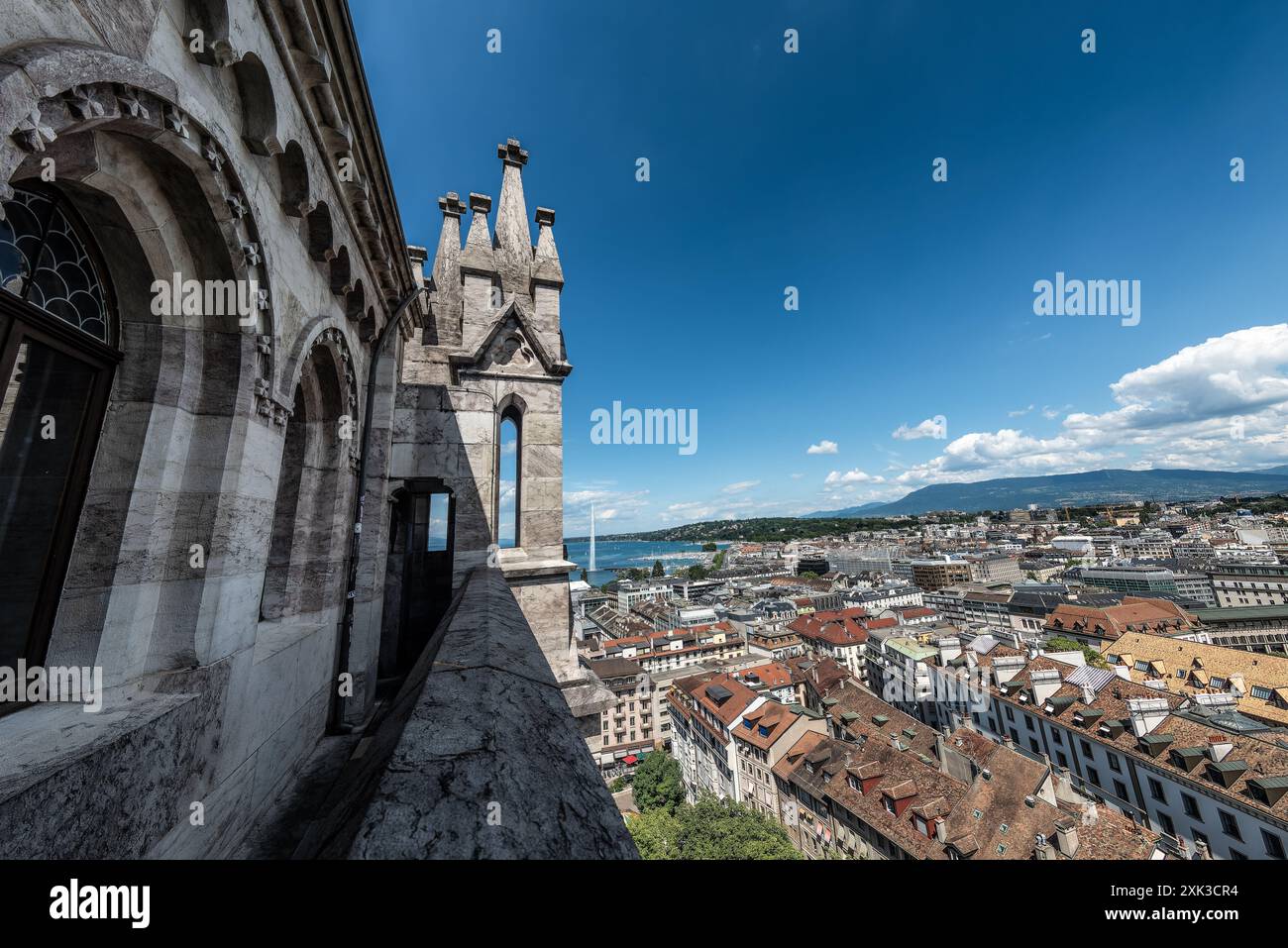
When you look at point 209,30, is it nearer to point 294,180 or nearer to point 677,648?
point 294,180

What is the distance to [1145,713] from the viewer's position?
2702 centimetres

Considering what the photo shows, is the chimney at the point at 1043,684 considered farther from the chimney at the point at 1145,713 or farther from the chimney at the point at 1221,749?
the chimney at the point at 1221,749

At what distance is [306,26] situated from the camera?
3.74 m

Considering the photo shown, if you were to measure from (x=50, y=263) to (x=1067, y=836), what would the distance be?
30.3m

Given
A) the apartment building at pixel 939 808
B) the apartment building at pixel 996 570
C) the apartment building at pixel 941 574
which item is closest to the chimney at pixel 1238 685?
the apartment building at pixel 939 808

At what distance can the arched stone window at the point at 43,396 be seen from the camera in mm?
2590

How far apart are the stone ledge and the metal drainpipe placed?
471 cm

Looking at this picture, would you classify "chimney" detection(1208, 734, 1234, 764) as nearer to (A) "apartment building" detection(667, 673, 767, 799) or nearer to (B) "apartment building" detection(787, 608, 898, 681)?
(A) "apartment building" detection(667, 673, 767, 799)

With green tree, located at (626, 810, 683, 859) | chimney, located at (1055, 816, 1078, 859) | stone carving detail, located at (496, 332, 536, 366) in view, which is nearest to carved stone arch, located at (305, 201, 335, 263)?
stone carving detail, located at (496, 332, 536, 366)

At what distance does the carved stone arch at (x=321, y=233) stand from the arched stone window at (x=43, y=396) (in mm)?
1876

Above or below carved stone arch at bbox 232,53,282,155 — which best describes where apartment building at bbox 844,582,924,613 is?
below

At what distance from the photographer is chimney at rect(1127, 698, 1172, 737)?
87.8 feet
